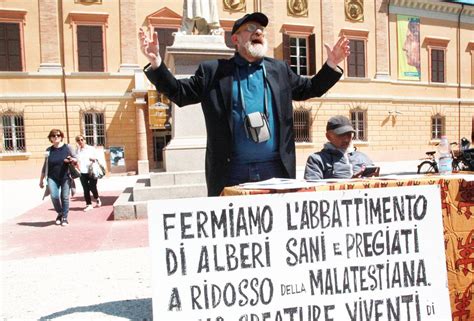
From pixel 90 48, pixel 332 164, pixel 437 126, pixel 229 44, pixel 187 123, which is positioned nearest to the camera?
pixel 332 164

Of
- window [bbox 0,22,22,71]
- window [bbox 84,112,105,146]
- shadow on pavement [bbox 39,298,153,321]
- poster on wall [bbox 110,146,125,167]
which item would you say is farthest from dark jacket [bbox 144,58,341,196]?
window [bbox 0,22,22,71]

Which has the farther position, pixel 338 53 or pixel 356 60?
pixel 356 60

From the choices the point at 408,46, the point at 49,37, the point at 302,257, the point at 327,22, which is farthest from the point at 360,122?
the point at 302,257

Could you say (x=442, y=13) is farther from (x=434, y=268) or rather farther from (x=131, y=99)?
(x=434, y=268)

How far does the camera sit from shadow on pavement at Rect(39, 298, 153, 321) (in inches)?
118

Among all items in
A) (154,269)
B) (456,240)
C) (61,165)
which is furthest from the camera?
(61,165)

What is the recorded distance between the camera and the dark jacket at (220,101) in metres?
2.90

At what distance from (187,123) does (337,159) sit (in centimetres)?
476

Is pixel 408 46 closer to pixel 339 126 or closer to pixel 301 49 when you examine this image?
pixel 301 49

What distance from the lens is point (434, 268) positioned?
7.93 feet

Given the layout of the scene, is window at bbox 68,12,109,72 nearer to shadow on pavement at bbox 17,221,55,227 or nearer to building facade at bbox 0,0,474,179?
building facade at bbox 0,0,474,179

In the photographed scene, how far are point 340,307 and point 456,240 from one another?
2.80 feet

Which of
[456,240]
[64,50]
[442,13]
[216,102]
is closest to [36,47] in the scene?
[64,50]

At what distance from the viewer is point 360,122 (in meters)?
25.3
